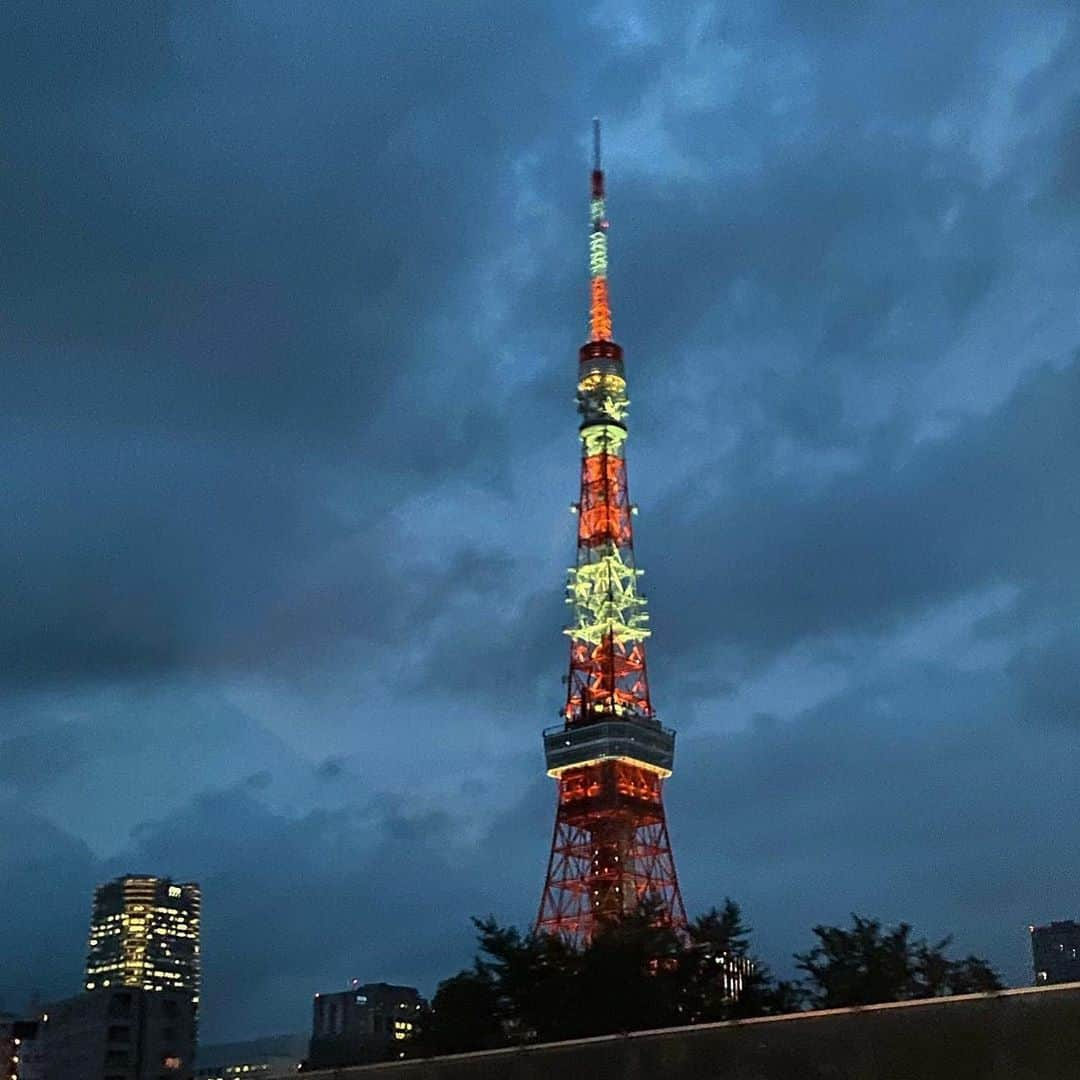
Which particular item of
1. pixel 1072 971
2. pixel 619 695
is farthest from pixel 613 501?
pixel 1072 971

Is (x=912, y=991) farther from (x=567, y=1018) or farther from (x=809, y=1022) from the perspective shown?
(x=809, y=1022)

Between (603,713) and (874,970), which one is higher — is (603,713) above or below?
above

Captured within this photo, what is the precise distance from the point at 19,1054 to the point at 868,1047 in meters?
79.2

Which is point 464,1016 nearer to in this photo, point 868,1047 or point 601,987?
point 601,987

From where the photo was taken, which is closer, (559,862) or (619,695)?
(559,862)

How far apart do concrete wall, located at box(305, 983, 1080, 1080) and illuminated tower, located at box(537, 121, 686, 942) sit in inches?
2215

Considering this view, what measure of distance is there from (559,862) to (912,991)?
4369cm

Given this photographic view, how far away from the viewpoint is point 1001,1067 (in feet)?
50.9

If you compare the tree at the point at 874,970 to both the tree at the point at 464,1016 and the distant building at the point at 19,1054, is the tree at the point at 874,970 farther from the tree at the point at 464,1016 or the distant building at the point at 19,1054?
the distant building at the point at 19,1054

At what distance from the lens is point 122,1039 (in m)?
83.2

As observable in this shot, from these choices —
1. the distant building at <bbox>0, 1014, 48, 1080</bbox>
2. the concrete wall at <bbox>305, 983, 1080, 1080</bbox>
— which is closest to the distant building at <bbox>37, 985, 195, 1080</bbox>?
the distant building at <bbox>0, 1014, 48, 1080</bbox>

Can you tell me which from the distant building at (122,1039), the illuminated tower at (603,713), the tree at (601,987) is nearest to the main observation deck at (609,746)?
the illuminated tower at (603,713)

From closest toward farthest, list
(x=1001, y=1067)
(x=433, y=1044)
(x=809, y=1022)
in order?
(x=1001, y=1067), (x=809, y=1022), (x=433, y=1044)

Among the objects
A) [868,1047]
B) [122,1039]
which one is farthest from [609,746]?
[868,1047]
